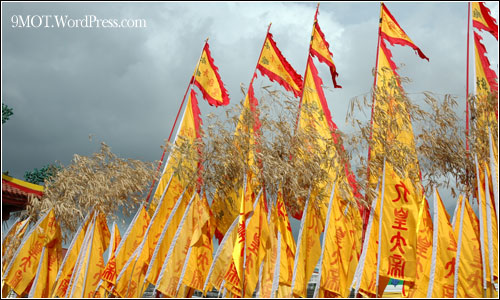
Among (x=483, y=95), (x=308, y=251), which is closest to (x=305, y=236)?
(x=308, y=251)

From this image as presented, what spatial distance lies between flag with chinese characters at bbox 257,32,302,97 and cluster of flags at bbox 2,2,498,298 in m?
1.60

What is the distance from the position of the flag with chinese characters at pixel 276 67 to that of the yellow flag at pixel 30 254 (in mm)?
6601

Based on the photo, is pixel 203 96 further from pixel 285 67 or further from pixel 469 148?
pixel 469 148

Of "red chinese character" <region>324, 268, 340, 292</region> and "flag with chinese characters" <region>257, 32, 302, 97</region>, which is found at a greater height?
"flag with chinese characters" <region>257, 32, 302, 97</region>

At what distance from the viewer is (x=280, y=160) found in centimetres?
1115

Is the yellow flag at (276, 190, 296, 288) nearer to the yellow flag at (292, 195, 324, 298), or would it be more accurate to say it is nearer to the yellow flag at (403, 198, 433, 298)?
the yellow flag at (292, 195, 324, 298)

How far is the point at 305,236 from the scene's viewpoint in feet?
34.8

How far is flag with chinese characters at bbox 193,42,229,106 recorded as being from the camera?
1399 centimetres

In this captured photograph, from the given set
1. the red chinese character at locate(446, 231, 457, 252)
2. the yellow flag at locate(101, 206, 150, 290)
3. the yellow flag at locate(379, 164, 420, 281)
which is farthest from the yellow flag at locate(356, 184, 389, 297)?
the yellow flag at locate(101, 206, 150, 290)

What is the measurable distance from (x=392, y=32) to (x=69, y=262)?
9.81m

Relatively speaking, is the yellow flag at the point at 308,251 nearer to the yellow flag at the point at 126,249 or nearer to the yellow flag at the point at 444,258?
the yellow flag at the point at 444,258

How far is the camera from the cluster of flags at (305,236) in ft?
31.9

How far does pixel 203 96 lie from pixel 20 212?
577 centimetres

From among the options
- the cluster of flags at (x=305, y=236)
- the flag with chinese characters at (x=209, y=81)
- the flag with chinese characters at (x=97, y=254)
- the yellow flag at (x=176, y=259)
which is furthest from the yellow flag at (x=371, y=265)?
the flag with chinese characters at (x=97, y=254)
